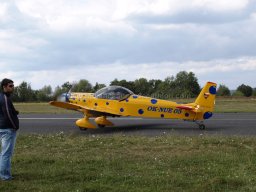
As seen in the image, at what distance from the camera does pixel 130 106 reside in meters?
17.6

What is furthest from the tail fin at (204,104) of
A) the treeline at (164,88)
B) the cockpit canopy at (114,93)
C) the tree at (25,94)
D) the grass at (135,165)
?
the tree at (25,94)

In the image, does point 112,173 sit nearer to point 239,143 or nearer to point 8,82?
point 8,82

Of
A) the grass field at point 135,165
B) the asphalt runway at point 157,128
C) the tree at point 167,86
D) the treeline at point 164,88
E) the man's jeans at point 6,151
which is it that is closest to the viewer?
the grass field at point 135,165

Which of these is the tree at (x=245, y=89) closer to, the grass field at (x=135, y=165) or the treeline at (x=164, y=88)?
the treeline at (x=164, y=88)

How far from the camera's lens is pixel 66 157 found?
9.76 m

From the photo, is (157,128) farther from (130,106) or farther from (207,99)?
(207,99)

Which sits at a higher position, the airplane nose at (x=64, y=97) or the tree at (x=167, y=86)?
the tree at (x=167, y=86)

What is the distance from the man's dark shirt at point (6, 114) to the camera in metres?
7.54

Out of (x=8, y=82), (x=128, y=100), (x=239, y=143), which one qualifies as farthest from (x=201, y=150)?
(x=128, y=100)

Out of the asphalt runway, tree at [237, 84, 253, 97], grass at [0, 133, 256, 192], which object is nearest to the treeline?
tree at [237, 84, 253, 97]

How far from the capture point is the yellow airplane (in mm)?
16906

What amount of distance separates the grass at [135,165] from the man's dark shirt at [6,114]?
1152 millimetres

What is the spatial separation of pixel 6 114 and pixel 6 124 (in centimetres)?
21

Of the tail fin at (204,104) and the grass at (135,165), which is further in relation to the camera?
the tail fin at (204,104)
